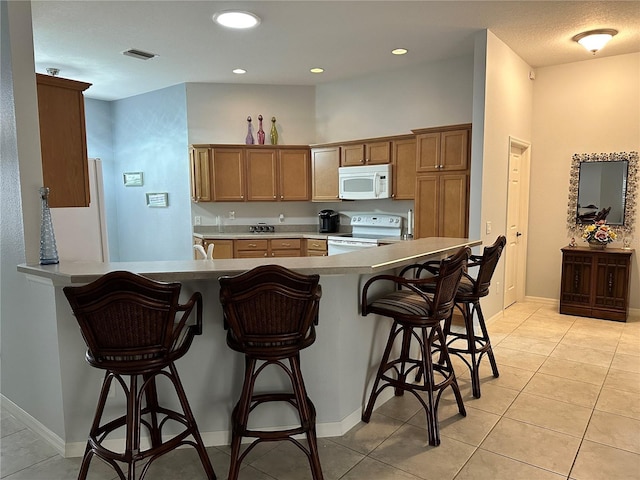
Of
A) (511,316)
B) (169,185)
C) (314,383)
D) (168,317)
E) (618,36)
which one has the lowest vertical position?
(511,316)

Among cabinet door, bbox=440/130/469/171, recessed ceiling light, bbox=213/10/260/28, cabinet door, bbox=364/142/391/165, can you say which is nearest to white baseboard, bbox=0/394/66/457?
recessed ceiling light, bbox=213/10/260/28

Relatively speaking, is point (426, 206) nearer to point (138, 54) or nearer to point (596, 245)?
point (596, 245)

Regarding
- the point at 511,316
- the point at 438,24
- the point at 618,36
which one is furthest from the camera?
the point at 511,316

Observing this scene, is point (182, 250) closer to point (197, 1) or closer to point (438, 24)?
Answer: point (197, 1)

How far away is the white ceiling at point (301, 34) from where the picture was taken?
11.4ft

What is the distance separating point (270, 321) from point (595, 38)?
417cm

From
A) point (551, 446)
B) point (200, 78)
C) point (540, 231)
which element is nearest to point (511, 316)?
point (540, 231)

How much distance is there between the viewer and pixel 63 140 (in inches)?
110

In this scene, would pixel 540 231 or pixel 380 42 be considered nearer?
pixel 380 42

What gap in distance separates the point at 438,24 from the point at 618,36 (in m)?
1.83

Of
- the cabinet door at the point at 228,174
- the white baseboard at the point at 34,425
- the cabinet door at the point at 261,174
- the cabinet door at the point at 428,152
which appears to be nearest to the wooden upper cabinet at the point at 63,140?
the white baseboard at the point at 34,425

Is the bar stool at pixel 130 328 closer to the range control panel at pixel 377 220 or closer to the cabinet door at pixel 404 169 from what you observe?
the cabinet door at pixel 404 169

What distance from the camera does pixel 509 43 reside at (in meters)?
4.36

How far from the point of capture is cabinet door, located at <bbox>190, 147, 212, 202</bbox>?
18.8ft
